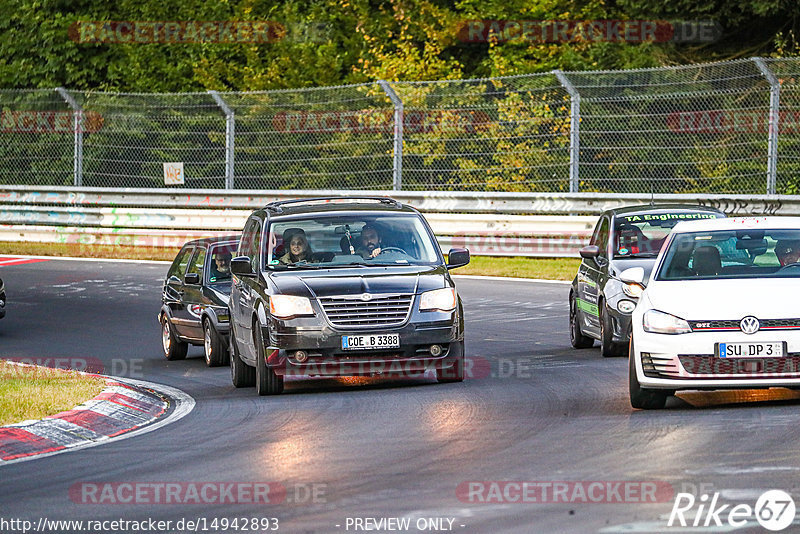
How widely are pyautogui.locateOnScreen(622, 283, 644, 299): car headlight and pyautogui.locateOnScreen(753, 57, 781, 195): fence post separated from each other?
31.9ft

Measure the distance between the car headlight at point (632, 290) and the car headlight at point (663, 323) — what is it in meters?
3.81

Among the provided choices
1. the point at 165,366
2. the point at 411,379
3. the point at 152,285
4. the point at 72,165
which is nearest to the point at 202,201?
the point at 72,165

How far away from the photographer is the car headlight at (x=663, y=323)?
11.7 metres

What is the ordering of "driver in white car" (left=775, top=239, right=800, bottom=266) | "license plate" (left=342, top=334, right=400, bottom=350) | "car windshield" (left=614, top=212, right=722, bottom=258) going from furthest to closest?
"car windshield" (left=614, top=212, right=722, bottom=258) < "license plate" (left=342, top=334, right=400, bottom=350) < "driver in white car" (left=775, top=239, right=800, bottom=266)

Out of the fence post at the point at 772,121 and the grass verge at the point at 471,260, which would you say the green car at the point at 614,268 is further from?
the grass verge at the point at 471,260

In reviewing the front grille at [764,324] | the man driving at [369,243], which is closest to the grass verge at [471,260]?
the man driving at [369,243]

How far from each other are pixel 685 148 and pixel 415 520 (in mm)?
19129

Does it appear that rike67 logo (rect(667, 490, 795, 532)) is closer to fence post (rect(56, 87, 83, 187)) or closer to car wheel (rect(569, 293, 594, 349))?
car wheel (rect(569, 293, 594, 349))

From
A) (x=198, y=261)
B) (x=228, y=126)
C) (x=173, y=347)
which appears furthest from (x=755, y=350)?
(x=228, y=126)

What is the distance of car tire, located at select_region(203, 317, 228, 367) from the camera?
17188mm

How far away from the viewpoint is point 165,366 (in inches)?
678

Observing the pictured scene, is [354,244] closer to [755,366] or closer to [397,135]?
[755,366]

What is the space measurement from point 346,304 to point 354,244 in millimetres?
1163

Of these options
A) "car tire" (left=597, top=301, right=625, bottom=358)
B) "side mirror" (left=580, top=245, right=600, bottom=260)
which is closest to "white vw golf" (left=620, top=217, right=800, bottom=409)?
"car tire" (left=597, top=301, right=625, bottom=358)
